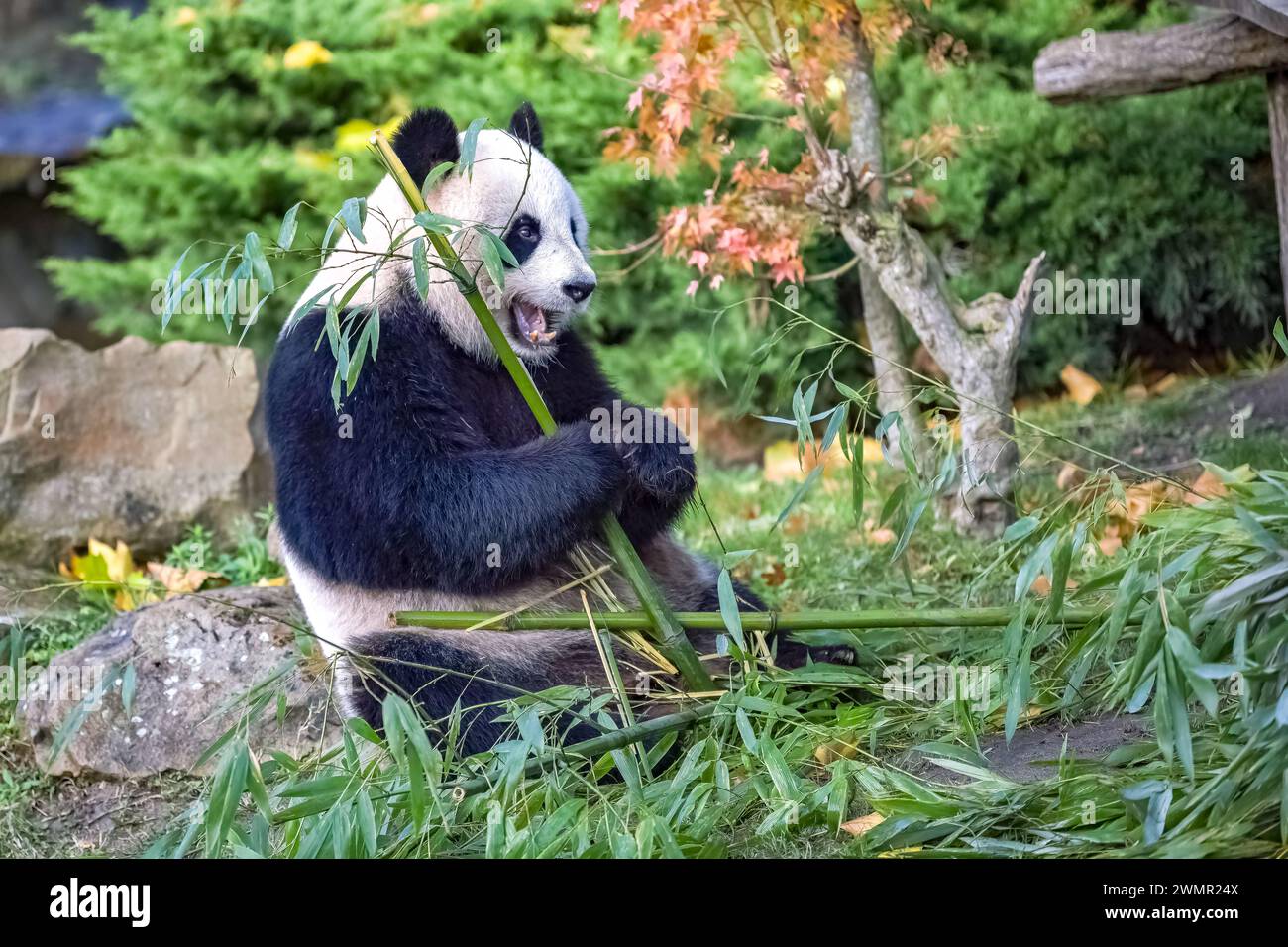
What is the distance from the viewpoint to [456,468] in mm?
3332

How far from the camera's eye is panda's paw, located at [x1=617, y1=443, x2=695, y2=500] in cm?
350

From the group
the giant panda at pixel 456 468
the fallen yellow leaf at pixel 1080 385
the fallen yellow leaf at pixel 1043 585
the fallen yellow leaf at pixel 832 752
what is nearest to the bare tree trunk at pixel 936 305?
the fallen yellow leaf at pixel 1043 585

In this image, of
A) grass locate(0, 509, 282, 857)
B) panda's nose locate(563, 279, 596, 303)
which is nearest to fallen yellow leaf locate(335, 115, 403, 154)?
grass locate(0, 509, 282, 857)

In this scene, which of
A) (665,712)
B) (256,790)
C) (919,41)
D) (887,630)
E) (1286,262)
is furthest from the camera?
(919,41)

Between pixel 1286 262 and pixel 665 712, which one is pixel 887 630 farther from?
pixel 1286 262

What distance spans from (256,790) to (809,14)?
3341mm

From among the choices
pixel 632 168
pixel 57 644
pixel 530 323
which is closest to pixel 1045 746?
pixel 530 323

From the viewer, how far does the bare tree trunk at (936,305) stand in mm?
4590

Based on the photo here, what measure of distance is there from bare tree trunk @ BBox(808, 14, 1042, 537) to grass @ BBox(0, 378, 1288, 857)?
102 cm

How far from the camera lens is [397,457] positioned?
3.29 m

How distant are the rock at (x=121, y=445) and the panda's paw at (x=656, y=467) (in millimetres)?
2147

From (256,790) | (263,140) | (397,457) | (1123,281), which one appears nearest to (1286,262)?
(1123,281)

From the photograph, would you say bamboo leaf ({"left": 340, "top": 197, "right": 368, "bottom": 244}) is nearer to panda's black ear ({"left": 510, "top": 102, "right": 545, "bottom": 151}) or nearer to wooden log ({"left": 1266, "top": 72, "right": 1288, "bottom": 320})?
panda's black ear ({"left": 510, "top": 102, "right": 545, "bottom": 151})

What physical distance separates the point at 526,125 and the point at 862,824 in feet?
7.28
